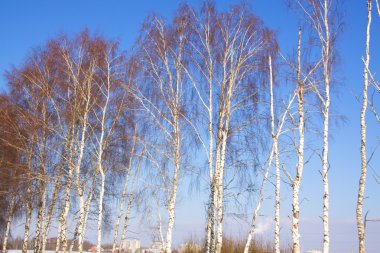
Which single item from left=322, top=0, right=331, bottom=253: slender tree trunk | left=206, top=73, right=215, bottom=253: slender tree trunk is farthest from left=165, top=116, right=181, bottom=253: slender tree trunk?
left=322, top=0, right=331, bottom=253: slender tree trunk

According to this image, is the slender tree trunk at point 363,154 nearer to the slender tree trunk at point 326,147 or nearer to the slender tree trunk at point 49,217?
the slender tree trunk at point 326,147

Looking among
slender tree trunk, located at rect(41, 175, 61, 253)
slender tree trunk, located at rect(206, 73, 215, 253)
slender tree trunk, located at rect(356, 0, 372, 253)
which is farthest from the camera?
slender tree trunk, located at rect(41, 175, 61, 253)

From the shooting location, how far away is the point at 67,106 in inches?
698

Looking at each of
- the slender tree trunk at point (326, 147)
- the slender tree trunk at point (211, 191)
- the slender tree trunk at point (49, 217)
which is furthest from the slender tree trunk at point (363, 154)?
the slender tree trunk at point (49, 217)

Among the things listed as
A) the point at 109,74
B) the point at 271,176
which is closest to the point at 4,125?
the point at 109,74

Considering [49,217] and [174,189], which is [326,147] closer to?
[174,189]

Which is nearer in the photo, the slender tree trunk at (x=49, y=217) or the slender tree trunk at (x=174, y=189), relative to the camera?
the slender tree trunk at (x=174, y=189)

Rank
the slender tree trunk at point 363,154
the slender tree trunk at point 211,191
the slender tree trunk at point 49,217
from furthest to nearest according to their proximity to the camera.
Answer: the slender tree trunk at point 49,217, the slender tree trunk at point 211,191, the slender tree trunk at point 363,154

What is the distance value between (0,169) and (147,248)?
8.78 m

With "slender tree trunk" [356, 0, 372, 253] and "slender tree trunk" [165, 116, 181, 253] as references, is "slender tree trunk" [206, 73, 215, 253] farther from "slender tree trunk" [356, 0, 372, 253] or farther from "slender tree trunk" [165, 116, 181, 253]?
"slender tree trunk" [356, 0, 372, 253]

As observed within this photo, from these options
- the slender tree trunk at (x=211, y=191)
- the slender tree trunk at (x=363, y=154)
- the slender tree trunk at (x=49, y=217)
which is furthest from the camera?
the slender tree trunk at (x=49, y=217)

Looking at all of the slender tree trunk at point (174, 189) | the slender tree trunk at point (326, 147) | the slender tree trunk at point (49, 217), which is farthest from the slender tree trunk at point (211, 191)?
the slender tree trunk at point (49, 217)

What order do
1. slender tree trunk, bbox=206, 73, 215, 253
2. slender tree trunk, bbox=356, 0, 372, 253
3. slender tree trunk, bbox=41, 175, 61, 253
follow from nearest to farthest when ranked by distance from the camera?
slender tree trunk, bbox=356, 0, 372, 253, slender tree trunk, bbox=206, 73, 215, 253, slender tree trunk, bbox=41, 175, 61, 253

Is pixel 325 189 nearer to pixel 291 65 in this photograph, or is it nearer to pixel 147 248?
pixel 291 65
